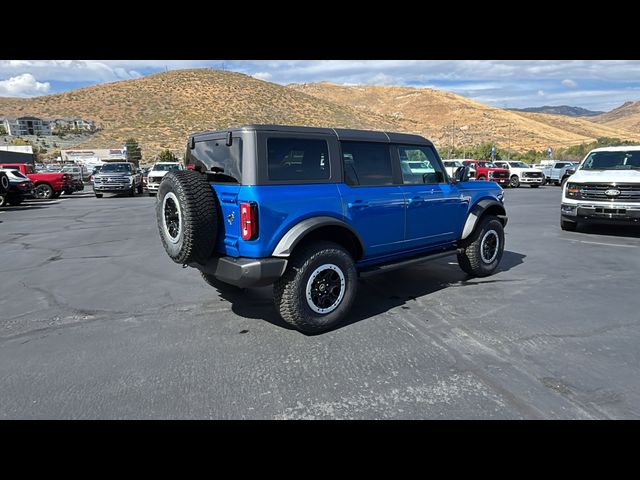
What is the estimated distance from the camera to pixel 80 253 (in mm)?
7754

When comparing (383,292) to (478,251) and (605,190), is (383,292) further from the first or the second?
(605,190)

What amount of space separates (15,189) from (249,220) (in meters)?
17.6

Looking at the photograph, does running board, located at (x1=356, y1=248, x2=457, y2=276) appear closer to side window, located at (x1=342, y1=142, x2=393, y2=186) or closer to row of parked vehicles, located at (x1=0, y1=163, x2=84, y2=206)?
side window, located at (x1=342, y1=142, x2=393, y2=186)

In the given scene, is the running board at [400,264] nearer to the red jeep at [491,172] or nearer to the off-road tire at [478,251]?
the off-road tire at [478,251]

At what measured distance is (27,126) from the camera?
2591 inches

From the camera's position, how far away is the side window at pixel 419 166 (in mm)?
5008

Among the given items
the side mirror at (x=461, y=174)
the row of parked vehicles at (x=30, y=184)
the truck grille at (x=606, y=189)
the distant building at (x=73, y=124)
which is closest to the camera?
the side mirror at (x=461, y=174)

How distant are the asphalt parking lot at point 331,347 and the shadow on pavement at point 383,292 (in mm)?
27

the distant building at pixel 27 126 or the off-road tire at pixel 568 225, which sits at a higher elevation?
the distant building at pixel 27 126

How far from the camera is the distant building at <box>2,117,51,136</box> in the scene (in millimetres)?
62278

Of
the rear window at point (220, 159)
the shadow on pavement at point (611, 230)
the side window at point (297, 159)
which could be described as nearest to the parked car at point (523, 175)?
the shadow on pavement at point (611, 230)

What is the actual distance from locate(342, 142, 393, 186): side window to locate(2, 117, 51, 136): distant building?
7190 centimetres

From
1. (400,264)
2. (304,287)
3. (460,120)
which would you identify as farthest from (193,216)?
(460,120)
